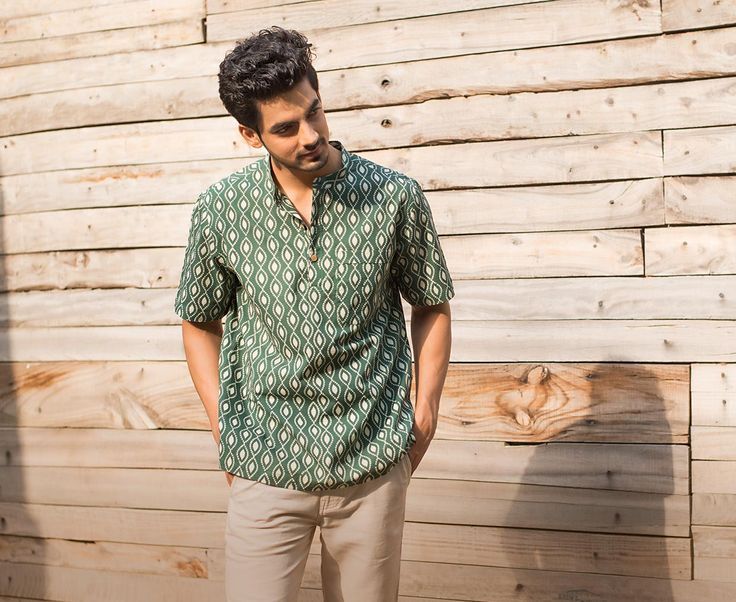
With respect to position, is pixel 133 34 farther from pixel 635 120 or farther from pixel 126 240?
pixel 635 120

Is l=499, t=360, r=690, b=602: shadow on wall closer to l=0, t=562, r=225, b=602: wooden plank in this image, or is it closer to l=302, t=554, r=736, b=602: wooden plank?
l=302, t=554, r=736, b=602: wooden plank

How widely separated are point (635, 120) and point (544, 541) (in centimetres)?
153

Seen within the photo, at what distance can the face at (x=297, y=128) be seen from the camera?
2.38m

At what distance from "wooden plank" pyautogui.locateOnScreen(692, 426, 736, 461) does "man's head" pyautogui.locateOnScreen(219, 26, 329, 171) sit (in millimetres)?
1835

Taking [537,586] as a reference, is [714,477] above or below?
above

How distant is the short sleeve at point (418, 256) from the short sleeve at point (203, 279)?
1.44 feet

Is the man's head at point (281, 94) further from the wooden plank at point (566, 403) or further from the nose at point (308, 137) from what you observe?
the wooden plank at point (566, 403)

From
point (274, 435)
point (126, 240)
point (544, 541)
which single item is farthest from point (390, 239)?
point (126, 240)

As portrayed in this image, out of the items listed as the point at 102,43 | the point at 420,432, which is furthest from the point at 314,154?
the point at 102,43

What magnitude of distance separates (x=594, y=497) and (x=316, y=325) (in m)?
1.65

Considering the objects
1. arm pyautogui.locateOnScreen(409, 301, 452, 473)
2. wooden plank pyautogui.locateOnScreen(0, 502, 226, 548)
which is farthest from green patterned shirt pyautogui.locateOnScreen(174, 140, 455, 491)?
wooden plank pyautogui.locateOnScreen(0, 502, 226, 548)

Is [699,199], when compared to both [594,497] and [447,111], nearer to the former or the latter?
[447,111]

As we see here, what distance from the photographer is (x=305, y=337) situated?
2.45 metres

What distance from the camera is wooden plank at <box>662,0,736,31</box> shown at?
3416 millimetres
